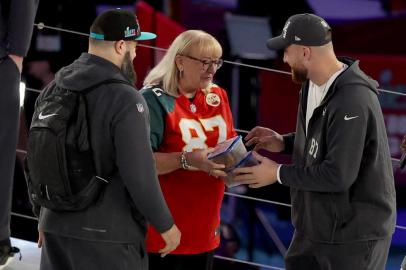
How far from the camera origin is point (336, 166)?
7.16 feet

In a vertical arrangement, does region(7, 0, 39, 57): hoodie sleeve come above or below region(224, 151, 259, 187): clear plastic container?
above

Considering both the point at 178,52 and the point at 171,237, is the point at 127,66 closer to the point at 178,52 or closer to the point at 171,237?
the point at 178,52

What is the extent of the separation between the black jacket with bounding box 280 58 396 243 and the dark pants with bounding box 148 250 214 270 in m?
0.40

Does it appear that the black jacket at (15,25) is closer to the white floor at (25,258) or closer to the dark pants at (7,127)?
the dark pants at (7,127)

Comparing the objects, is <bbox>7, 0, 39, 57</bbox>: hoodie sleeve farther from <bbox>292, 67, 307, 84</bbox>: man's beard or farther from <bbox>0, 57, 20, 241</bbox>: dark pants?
<bbox>292, 67, 307, 84</bbox>: man's beard

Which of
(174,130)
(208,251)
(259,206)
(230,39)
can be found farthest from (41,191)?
(259,206)

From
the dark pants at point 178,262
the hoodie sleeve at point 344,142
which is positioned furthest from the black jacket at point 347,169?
the dark pants at point 178,262

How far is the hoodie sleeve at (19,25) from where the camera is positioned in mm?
2670

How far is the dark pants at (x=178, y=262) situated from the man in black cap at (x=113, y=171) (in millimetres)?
330

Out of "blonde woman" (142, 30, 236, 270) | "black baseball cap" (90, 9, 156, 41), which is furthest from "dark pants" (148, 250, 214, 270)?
"black baseball cap" (90, 9, 156, 41)

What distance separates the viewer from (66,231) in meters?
2.14

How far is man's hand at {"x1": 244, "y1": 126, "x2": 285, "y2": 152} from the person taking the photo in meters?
2.61

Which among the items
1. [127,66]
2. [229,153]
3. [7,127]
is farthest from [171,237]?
[7,127]

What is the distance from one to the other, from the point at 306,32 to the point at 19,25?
99cm
